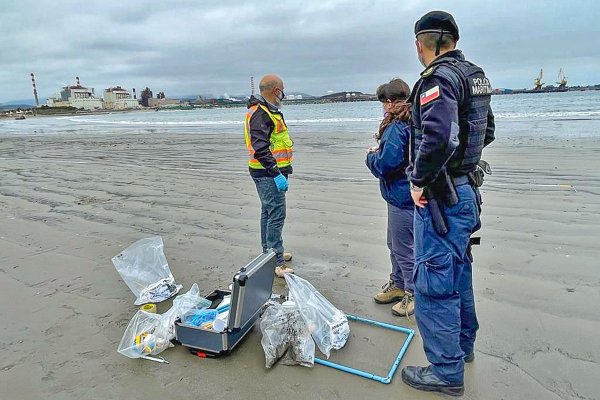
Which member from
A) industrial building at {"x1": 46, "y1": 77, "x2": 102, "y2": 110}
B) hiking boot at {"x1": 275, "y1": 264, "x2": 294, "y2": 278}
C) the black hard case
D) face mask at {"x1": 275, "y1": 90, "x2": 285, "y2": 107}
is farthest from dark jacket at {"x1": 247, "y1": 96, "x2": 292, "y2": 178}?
industrial building at {"x1": 46, "y1": 77, "x2": 102, "y2": 110}

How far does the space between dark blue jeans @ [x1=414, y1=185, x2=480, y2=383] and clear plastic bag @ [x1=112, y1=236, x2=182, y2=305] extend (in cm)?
233

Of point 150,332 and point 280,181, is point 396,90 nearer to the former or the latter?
point 280,181

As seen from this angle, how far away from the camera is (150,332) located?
10.00ft

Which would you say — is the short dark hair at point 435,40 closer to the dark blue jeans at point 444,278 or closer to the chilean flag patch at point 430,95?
the chilean flag patch at point 430,95

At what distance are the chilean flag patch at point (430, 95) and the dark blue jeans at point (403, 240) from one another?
1.27 meters

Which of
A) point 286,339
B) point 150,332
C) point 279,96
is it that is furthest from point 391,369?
point 279,96

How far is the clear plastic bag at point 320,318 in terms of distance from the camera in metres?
2.92

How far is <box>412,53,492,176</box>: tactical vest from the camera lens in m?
2.21

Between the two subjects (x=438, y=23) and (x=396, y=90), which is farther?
(x=396, y=90)

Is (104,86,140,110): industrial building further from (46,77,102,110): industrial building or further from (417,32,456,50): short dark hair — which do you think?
(417,32,456,50): short dark hair

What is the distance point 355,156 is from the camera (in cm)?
1195

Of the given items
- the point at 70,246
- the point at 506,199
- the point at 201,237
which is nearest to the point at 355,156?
the point at 506,199

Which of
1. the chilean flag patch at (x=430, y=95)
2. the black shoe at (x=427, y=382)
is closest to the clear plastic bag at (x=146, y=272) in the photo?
the black shoe at (x=427, y=382)

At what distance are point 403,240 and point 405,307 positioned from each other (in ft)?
1.82
